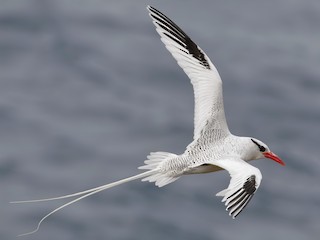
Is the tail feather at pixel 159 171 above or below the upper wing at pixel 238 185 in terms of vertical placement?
below

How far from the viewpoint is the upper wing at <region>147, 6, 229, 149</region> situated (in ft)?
48.0

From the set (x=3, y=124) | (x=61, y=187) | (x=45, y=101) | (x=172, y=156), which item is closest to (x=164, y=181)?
(x=172, y=156)

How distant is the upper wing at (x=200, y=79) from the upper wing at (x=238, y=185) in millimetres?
967

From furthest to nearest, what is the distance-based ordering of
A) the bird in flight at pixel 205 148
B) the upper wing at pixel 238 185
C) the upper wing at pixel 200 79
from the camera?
the upper wing at pixel 200 79, the bird in flight at pixel 205 148, the upper wing at pixel 238 185

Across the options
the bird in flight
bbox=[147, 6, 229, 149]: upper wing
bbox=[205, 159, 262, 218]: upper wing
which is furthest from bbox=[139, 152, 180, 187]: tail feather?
bbox=[205, 159, 262, 218]: upper wing

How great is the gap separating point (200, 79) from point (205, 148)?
4.38ft

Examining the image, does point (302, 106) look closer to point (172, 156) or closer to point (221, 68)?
point (221, 68)

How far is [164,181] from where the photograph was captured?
14.2 meters

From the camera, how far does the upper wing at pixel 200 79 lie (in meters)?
14.6

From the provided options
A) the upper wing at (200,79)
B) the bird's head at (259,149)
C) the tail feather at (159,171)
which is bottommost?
the tail feather at (159,171)

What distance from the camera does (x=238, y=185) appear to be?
1298 cm

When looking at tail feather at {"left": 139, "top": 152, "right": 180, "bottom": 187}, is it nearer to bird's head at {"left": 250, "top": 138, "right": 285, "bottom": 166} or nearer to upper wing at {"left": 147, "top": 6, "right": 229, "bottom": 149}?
upper wing at {"left": 147, "top": 6, "right": 229, "bottom": 149}

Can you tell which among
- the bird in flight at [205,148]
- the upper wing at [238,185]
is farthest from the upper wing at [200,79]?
the upper wing at [238,185]

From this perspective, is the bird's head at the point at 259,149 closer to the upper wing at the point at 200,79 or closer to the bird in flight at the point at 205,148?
the bird in flight at the point at 205,148
